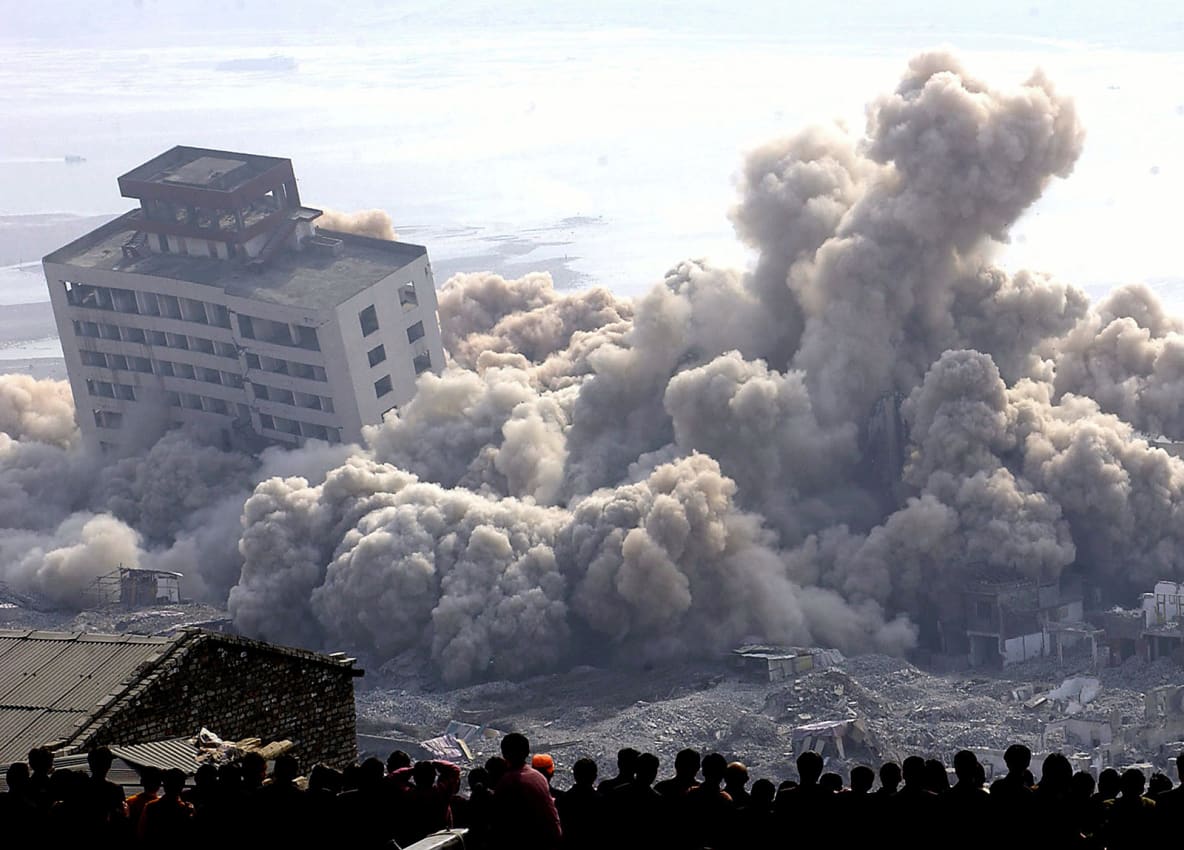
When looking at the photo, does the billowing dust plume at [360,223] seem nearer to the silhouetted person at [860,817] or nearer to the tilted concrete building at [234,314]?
the tilted concrete building at [234,314]

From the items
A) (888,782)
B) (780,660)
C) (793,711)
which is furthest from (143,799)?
(780,660)

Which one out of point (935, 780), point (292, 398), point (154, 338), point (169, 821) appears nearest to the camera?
point (935, 780)

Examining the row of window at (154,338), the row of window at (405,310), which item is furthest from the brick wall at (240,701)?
the row of window at (154,338)

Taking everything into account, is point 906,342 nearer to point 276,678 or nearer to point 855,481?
point 855,481

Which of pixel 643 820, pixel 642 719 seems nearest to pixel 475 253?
pixel 642 719

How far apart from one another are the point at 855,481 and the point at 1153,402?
9.62 meters

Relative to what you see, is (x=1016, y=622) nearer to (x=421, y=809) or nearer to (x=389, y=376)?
(x=389, y=376)

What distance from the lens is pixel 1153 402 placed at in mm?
73938

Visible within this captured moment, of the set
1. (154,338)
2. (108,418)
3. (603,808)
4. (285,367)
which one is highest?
(154,338)

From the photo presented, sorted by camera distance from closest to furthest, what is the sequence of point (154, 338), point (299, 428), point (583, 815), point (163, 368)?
point (583, 815) < point (299, 428) < point (154, 338) < point (163, 368)

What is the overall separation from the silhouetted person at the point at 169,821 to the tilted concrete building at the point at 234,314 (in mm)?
59194

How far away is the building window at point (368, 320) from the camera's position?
269 feet

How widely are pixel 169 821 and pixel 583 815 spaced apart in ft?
12.6

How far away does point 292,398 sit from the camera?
83.2 meters
